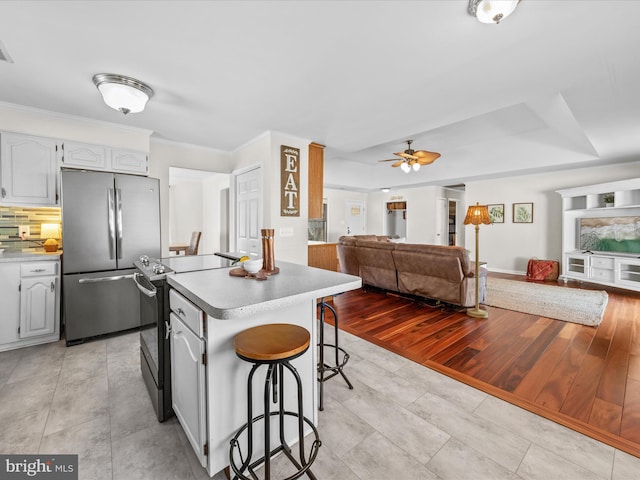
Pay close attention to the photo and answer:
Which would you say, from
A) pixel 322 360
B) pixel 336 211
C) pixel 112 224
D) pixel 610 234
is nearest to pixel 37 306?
pixel 112 224

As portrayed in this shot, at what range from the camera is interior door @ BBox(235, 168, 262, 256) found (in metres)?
3.99

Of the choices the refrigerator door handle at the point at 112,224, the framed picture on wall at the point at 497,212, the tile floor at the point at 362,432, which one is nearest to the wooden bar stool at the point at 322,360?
the tile floor at the point at 362,432

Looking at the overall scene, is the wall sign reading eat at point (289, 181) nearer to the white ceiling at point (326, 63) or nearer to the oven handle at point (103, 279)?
the white ceiling at point (326, 63)

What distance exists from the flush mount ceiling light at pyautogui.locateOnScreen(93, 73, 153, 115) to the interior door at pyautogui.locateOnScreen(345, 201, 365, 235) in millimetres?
7593

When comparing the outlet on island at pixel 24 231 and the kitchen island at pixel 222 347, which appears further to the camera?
the outlet on island at pixel 24 231

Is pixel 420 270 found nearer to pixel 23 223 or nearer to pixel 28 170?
pixel 28 170

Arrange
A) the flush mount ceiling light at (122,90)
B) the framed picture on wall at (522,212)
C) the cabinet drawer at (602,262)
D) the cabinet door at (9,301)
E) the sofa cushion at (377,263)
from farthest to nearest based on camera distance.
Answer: the framed picture on wall at (522,212) < the cabinet drawer at (602,262) < the sofa cushion at (377,263) < the cabinet door at (9,301) < the flush mount ceiling light at (122,90)

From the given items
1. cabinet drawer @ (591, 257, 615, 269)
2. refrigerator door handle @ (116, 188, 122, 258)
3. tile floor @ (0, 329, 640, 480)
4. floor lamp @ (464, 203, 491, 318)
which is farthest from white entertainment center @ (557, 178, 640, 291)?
refrigerator door handle @ (116, 188, 122, 258)

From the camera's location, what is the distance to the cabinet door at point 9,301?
2691mm

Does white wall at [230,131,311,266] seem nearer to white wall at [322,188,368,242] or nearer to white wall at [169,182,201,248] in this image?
white wall at [169,182,201,248]

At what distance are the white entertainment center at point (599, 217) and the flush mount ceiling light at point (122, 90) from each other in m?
7.50

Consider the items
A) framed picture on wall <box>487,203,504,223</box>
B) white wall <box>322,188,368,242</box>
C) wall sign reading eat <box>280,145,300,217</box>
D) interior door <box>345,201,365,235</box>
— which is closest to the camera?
wall sign reading eat <box>280,145,300,217</box>

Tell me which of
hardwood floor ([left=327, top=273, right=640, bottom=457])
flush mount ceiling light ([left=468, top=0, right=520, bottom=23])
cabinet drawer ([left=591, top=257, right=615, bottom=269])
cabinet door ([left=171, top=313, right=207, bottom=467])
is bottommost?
hardwood floor ([left=327, top=273, right=640, bottom=457])

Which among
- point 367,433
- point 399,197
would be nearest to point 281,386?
point 367,433
